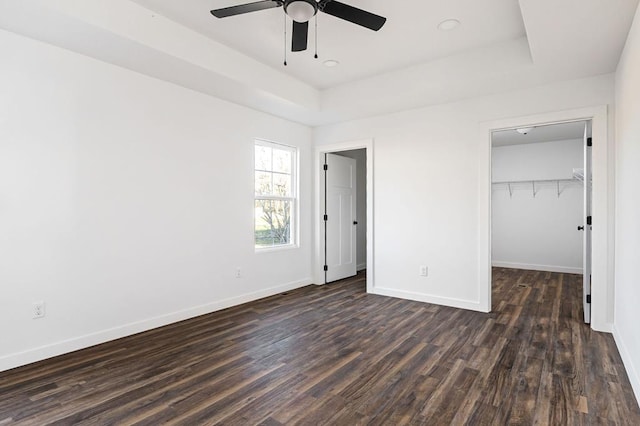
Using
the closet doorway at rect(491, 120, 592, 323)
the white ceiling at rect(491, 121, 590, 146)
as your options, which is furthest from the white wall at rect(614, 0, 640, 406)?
the closet doorway at rect(491, 120, 592, 323)

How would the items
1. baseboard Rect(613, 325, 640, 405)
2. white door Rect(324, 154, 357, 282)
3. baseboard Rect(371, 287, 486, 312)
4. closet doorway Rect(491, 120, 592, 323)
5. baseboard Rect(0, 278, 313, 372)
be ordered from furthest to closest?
closet doorway Rect(491, 120, 592, 323) → white door Rect(324, 154, 357, 282) → baseboard Rect(371, 287, 486, 312) → baseboard Rect(0, 278, 313, 372) → baseboard Rect(613, 325, 640, 405)

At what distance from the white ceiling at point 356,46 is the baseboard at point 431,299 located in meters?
2.40

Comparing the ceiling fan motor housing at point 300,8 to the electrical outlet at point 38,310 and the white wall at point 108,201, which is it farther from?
the electrical outlet at point 38,310

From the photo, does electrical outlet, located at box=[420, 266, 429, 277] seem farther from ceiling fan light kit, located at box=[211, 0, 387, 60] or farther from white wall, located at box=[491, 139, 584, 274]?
white wall, located at box=[491, 139, 584, 274]

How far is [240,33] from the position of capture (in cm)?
333

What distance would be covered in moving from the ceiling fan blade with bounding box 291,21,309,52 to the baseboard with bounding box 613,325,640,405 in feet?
10.3

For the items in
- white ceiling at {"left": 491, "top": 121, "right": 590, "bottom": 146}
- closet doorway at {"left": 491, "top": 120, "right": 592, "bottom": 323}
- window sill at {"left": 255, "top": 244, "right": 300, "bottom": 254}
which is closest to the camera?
window sill at {"left": 255, "top": 244, "right": 300, "bottom": 254}

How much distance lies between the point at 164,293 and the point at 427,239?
3123 millimetres

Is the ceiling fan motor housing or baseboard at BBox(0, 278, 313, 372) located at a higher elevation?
the ceiling fan motor housing

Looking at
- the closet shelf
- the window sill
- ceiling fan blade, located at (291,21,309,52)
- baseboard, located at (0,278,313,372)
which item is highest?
ceiling fan blade, located at (291,21,309,52)

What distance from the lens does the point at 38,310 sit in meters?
2.84

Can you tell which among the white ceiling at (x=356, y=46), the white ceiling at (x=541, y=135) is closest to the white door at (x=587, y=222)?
the white ceiling at (x=356, y=46)

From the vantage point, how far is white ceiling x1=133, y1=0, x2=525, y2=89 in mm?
Answer: 2895

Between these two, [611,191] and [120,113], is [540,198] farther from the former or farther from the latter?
[120,113]
